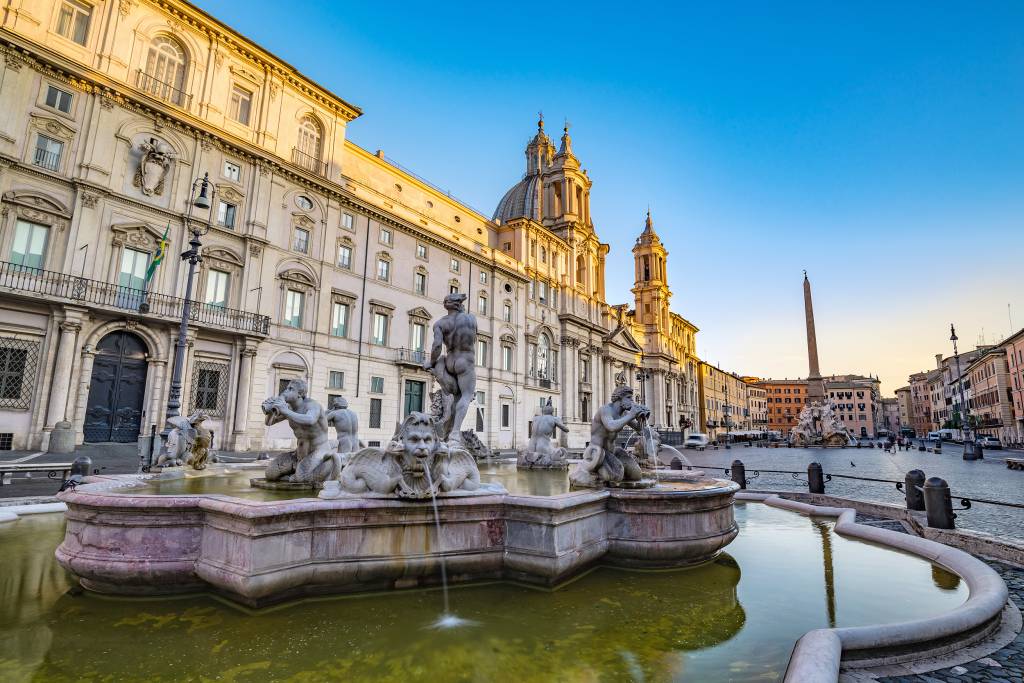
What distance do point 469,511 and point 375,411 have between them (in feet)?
82.8

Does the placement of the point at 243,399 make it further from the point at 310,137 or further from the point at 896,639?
the point at 896,639

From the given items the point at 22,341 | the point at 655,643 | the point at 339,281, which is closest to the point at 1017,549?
the point at 655,643

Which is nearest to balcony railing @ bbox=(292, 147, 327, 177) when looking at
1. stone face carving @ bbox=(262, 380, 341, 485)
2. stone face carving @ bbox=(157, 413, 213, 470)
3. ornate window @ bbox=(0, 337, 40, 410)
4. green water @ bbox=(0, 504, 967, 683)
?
ornate window @ bbox=(0, 337, 40, 410)

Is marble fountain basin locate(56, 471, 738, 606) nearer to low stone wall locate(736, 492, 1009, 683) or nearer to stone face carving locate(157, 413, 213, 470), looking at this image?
low stone wall locate(736, 492, 1009, 683)

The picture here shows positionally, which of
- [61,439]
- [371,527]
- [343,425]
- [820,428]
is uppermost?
[820,428]

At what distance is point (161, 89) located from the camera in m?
21.8

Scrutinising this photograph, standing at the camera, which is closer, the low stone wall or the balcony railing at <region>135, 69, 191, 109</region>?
the low stone wall

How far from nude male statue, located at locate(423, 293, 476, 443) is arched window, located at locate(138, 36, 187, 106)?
21.9 meters

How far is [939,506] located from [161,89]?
29098 mm

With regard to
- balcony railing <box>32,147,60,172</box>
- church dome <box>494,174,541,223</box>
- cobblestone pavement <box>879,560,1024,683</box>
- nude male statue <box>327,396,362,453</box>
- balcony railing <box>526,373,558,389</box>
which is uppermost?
church dome <box>494,174,541,223</box>

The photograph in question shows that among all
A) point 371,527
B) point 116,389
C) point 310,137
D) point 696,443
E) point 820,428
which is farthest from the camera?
point 696,443

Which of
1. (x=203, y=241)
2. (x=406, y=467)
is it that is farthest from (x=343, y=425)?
(x=203, y=241)

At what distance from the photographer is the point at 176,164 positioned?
70.3 feet

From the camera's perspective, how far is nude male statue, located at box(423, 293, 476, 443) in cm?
771
